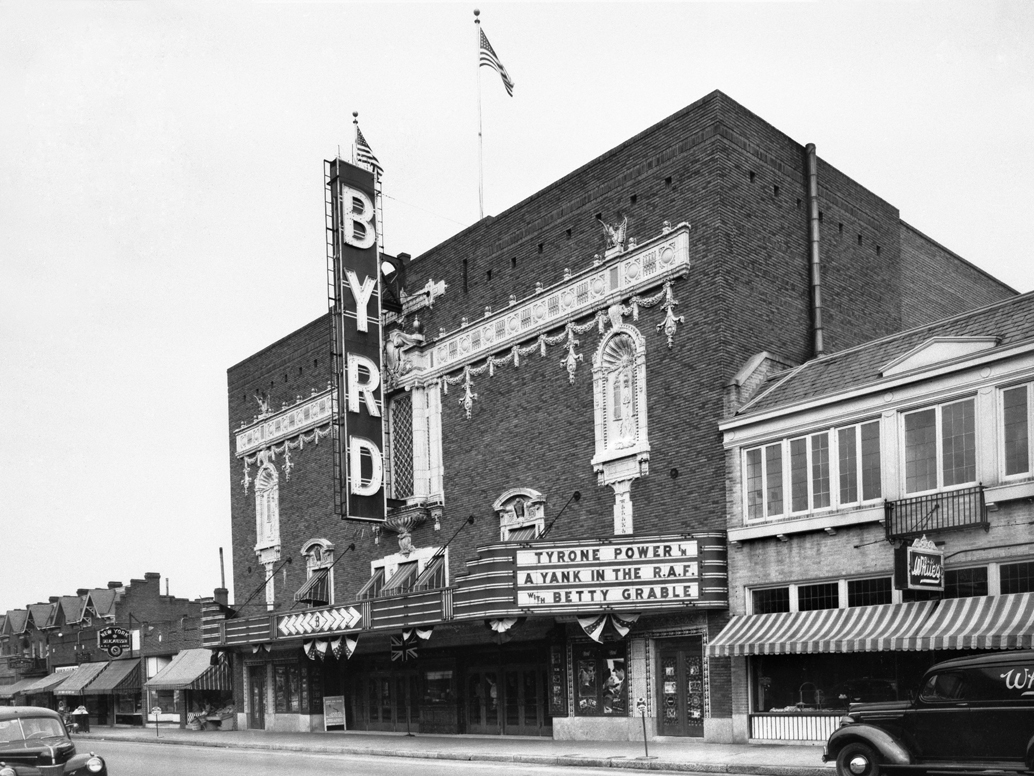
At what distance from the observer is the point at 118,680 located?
56.1 metres

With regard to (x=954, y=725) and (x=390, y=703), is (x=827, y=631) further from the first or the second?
(x=390, y=703)

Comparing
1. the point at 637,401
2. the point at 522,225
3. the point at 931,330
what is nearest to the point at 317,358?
the point at 522,225

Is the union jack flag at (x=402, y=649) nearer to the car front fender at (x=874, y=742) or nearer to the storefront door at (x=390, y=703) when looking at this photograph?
the storefront door at (x=390, y=703)

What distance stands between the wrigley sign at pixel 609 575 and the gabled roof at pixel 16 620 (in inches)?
2656

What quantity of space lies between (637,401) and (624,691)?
6.85 meters

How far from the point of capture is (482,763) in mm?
25188

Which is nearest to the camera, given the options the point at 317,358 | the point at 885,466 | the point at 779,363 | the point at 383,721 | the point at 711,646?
the point at 885,466

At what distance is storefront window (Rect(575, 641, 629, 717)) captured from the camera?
91.2 ft

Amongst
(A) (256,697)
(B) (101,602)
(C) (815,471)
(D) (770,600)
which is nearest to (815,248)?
(C) (815,471)

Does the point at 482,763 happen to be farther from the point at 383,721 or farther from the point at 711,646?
the point at 383,721

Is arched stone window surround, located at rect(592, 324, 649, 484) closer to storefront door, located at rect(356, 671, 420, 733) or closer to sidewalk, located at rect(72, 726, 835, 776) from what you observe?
sidewalk, located at rect(72, 726, 835, 776)

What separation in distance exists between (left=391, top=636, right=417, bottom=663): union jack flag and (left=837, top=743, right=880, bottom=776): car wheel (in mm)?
18809

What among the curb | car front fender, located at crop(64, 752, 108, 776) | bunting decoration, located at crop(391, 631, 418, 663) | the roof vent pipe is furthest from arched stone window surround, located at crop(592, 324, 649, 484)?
car front fender, located at crop(64, 752, 108, 776)

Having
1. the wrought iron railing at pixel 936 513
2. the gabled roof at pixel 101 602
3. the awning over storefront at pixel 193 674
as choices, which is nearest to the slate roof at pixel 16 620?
the gabled roof at pixel 101 602
